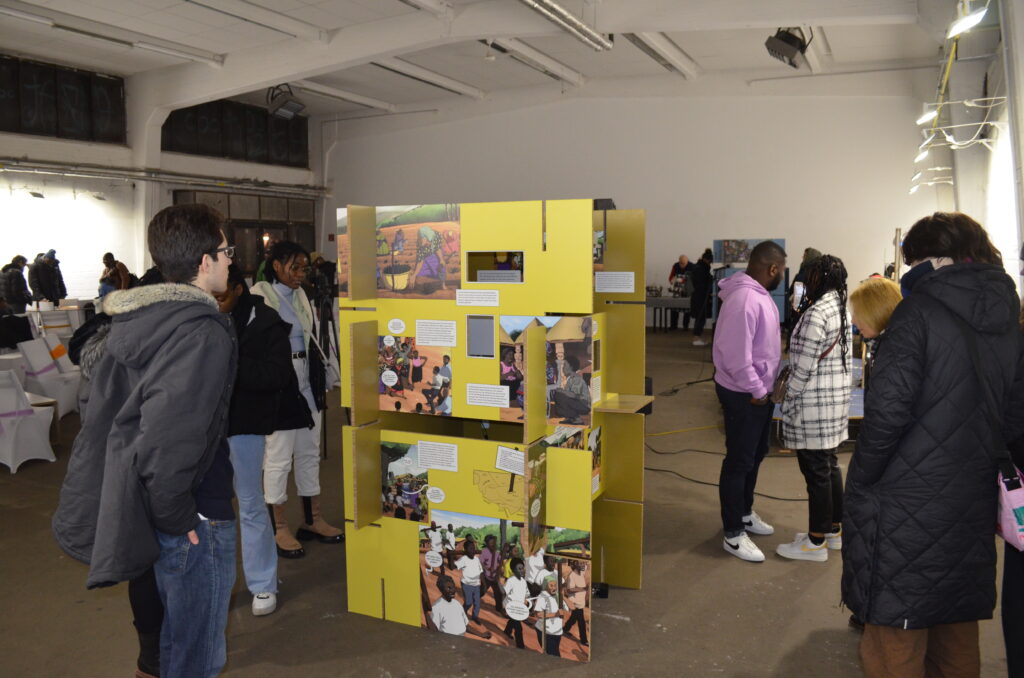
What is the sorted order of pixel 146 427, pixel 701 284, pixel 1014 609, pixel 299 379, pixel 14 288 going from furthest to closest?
pixel 701 284, pixel 14 288, pixel 299 379, pixel 1014 609, pixel 146 427

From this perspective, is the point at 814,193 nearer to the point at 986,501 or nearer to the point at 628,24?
the point at 628,24

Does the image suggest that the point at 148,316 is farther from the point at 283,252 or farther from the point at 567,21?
the point at 567,21

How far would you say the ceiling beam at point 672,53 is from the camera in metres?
10.9

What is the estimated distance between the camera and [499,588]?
2.75 m

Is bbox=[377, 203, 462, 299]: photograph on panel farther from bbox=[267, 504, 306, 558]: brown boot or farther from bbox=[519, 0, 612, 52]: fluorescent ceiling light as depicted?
bbox=[519, 0, 612, 52]: fluorescent ceiling light

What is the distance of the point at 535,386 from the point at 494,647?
101cm

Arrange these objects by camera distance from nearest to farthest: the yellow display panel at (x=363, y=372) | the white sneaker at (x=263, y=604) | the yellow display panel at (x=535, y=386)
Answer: the yellow display panel at (x=535, y=386) < the yellow display panel at (x=363, y=372) < the white sneaker at (x=263, y=604)

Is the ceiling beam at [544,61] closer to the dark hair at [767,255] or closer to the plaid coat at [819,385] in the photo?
the dark hair at [767,255]

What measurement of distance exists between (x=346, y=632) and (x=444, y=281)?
4.60ft

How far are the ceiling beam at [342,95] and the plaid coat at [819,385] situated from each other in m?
11.8

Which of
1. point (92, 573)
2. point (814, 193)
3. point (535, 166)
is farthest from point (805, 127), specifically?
point (92, 573)

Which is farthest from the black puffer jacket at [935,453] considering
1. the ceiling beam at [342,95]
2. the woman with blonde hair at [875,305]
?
the ceiling beam at [342,95]

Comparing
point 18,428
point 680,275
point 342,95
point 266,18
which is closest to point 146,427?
point 18,428

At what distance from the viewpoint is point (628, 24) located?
348 inches
